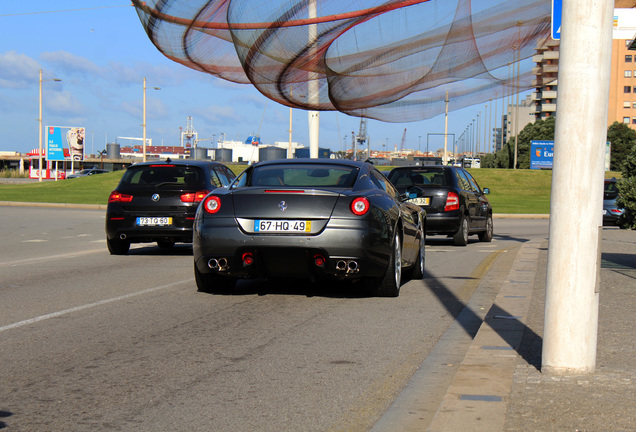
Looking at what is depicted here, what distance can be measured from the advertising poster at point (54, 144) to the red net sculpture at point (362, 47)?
179 feet

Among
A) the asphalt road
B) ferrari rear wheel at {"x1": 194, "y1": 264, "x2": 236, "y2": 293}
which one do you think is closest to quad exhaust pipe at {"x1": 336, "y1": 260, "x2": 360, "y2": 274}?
the asphalt road

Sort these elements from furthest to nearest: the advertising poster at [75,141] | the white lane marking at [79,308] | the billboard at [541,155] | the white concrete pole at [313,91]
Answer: the advertising poster at [75,141] → the billboard at [541,155] → the white concrete pole at [313,91] → the white lane marking at [79,308]

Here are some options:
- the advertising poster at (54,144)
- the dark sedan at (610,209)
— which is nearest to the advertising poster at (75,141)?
the advertising poster at (54,144)

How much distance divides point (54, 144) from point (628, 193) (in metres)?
58.6

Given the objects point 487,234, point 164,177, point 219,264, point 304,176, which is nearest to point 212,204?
point 219,264

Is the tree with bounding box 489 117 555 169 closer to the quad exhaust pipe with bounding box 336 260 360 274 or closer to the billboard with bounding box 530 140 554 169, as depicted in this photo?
the billboard with bounding box 530 140 554 169

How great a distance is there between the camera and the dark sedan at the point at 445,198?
17125mm

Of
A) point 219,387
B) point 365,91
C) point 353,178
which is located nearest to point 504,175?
point 365,91

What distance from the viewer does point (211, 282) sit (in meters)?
9.13

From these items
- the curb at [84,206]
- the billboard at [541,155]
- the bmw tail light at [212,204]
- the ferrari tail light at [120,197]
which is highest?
the billboard at [541,155]

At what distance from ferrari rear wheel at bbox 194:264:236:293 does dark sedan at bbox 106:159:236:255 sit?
15.0 feet

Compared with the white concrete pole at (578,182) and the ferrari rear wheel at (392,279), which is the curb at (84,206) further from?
the white concrete pole at (578,182)

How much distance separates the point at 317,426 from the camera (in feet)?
13.8

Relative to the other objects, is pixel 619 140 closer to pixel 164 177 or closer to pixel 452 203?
pixel 452 203
